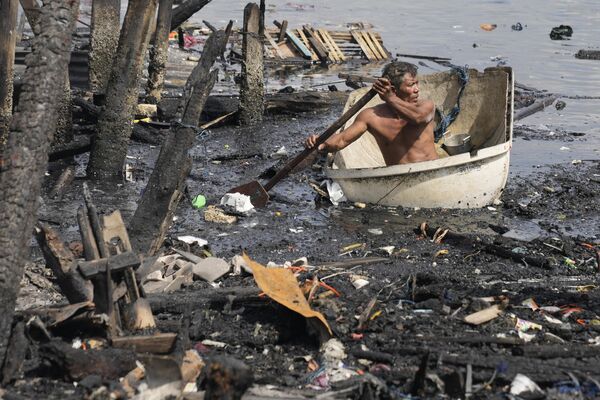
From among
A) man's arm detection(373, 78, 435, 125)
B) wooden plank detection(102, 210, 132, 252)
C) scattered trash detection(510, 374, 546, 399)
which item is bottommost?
scattered trash detection(510, 374, 546, 399)

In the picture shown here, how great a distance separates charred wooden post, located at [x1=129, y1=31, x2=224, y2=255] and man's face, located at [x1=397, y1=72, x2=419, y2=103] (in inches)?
99.6

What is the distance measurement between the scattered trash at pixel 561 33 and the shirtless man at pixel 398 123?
644 inches

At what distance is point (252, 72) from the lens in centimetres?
1349

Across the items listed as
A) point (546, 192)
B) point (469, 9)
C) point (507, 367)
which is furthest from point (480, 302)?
point (469, 9)

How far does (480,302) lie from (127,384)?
7.80 feet

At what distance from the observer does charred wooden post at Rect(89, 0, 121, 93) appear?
523 inches

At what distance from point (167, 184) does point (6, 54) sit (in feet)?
11.7

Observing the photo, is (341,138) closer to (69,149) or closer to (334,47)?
(69,149)

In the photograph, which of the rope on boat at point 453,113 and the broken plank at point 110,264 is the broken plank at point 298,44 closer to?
the rope on boat at point 453,113

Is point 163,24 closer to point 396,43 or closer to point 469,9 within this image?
point 396,43

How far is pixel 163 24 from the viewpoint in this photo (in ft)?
44.7

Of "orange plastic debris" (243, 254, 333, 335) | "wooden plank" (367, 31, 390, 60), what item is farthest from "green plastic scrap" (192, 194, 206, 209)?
"wooden plank" (367, 31, 390, 60)

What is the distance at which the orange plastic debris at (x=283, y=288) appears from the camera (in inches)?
223

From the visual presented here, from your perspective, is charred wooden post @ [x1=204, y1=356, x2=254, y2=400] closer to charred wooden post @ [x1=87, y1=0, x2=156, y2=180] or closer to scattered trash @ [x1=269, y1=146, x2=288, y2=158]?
charred wooden post @ [x1=87, y1=0, x2=156, y2=180]
